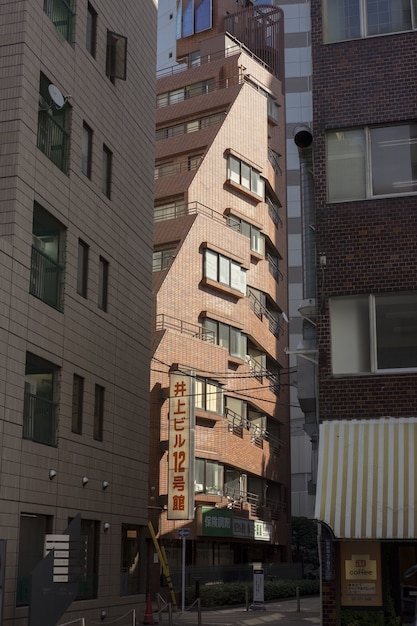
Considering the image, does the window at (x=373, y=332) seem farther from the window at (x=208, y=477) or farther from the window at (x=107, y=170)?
the window at (x=208, y=477)

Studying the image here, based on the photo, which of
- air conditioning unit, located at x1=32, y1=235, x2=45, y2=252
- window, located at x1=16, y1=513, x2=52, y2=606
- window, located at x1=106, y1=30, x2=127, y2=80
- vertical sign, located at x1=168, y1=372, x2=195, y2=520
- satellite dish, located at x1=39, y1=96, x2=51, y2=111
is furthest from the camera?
vertical sign, located at x1=168, y1=372, x2=195, y2=520

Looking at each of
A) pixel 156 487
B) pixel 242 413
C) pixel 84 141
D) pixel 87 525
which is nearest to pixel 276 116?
pixel 242 413

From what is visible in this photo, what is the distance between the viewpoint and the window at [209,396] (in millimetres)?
45281

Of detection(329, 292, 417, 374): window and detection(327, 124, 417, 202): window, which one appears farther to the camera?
detection(327, 124, 417, 202): window

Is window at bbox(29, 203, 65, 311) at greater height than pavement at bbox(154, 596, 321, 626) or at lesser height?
greater

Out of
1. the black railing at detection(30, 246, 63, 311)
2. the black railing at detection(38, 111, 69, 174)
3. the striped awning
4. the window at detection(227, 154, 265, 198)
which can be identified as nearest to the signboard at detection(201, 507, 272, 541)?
the window at detection(227, 154, 265, 198)

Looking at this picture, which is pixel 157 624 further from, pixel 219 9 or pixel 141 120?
pixel 219 9

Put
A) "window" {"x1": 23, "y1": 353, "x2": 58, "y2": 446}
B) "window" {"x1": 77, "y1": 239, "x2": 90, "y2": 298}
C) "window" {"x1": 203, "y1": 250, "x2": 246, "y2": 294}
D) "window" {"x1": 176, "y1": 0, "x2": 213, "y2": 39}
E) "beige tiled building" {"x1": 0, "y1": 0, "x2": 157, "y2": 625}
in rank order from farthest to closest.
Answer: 1. "window" {"x1": 176, "y1": 0, "x2": 213, "y2": 39}
2. "window" {"x1": 203, "y1": 250, "x2": 246, "y2": 294}
3. "window" {"x1": 77, "y1": 239, "x2": 90, "y2": 298}
4. "window" {"x1": 23, "y1": 353, "x2": 58, "y2": 446}
5. "beige tiled building" {"x1": 0, "y1": 0, "x2": 157, "y2": 625}

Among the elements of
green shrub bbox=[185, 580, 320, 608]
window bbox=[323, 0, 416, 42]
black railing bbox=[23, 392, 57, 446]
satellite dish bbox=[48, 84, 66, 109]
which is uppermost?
window bbox=[323, 0, 416, 42]

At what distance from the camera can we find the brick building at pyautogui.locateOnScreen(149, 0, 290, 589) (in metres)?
44.1

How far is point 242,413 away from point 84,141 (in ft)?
88.6

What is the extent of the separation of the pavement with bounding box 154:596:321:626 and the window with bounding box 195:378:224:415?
31.6ft

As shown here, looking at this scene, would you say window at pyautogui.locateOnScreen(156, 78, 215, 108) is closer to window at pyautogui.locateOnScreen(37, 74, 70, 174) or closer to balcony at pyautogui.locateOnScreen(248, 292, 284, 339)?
balcony at pyautogui.locateOnScreen(248, 292, 284, 339)

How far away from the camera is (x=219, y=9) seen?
7306 cm
